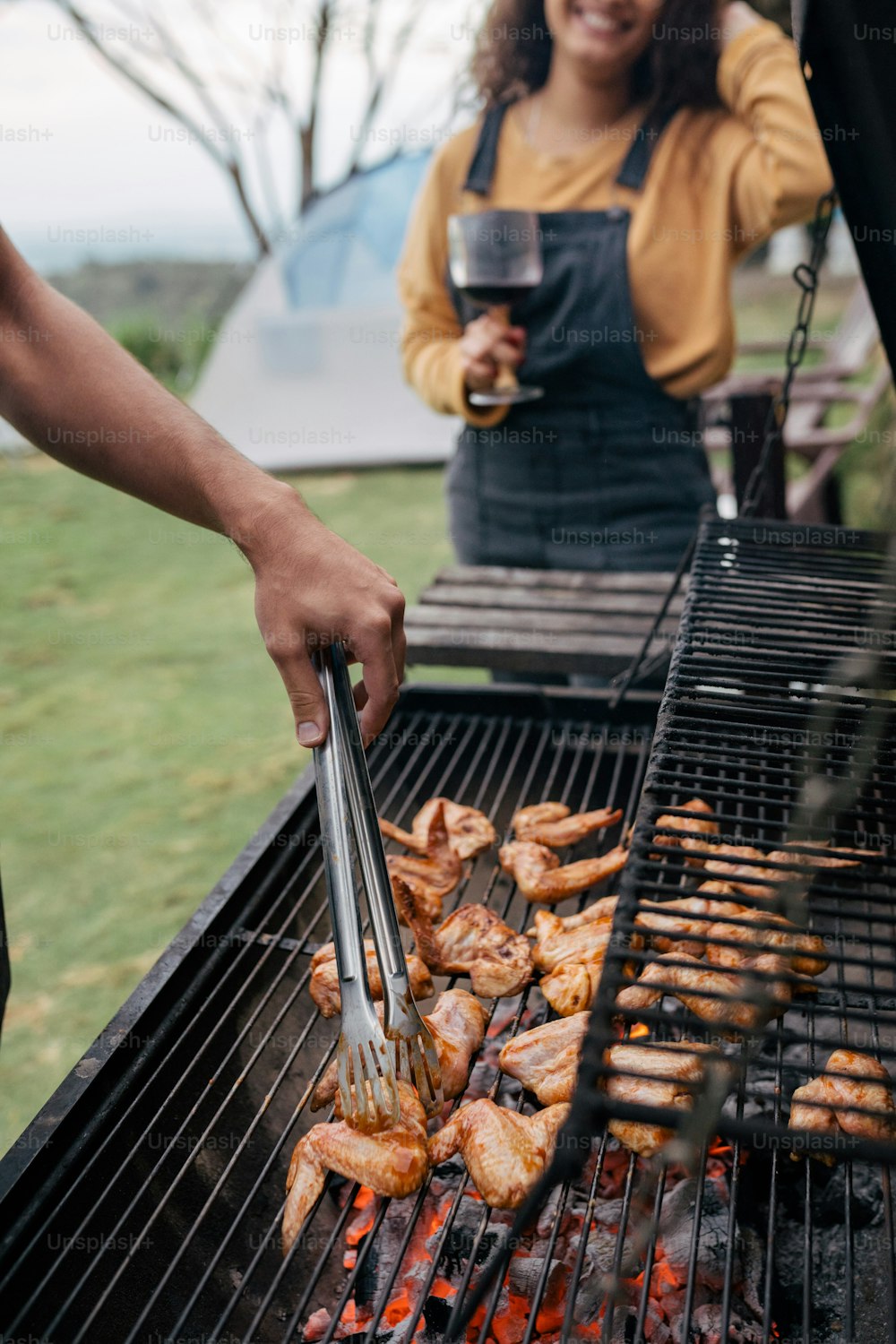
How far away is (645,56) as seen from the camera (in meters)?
3.69

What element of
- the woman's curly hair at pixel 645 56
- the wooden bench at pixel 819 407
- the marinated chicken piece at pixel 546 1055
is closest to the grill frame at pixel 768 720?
the marinated chicken piece at pixel 546 1055

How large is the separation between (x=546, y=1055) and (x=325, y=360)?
30.5ft

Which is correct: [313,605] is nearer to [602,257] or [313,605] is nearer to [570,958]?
[570,958]

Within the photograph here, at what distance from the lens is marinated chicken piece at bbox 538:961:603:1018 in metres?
2.04

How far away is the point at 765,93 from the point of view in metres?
3.35

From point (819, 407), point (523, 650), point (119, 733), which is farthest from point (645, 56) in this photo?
point (819, 407)

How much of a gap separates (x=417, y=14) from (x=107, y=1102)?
41.4 feet

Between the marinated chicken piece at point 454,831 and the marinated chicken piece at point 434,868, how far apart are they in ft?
0.04

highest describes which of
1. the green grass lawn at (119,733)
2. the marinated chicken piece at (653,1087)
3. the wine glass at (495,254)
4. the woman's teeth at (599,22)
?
the woman's teeth at (599,22)

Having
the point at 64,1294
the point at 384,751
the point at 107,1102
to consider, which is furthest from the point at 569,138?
the point at 64,1294

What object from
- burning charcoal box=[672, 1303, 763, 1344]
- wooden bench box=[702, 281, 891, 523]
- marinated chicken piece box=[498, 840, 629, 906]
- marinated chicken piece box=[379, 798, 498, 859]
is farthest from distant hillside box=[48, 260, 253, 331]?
burning charcoal box=[672, 1303, 763, 1344]

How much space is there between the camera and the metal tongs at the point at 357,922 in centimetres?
164

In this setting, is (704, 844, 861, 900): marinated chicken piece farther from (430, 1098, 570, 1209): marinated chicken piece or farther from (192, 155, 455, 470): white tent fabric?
(192, 155, 455, 470): white tent fabric

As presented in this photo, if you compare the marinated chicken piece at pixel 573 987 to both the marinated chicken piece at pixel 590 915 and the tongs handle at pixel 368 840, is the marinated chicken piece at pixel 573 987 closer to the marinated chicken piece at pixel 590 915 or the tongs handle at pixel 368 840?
the marinated chicken piece at pixel 590 915
